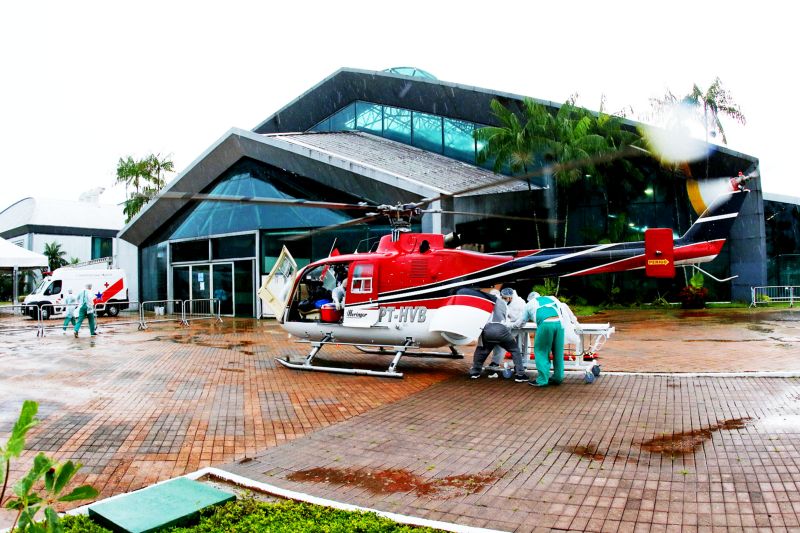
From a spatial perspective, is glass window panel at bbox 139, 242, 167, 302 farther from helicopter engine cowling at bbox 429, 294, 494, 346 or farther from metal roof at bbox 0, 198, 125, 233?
metal roof at bbox 0, 198, 125, 233

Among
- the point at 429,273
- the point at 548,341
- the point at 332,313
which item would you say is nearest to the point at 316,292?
the point at 332,313

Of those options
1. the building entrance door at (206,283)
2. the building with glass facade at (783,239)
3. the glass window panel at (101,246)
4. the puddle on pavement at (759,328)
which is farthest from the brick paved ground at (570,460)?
the glass window panel at (101,246)

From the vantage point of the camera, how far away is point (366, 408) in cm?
770

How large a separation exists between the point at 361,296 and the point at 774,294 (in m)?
22.0

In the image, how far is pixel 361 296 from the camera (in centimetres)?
1058

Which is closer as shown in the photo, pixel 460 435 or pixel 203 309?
pixel 460 435

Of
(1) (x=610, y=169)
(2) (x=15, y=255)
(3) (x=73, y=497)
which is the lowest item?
(3) (x=73, y=497)

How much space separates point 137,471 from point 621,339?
12.3 metres

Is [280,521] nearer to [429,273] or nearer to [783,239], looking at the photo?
[429,273]

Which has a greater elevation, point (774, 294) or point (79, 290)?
point (79, 290)

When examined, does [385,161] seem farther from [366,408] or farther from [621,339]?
[366,408]

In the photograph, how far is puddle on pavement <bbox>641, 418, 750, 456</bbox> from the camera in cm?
557

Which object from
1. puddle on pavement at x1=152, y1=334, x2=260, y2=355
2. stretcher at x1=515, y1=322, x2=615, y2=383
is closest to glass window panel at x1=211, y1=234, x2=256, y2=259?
puddle on pavement at x1=152, y1=334, x2=260, y2=355

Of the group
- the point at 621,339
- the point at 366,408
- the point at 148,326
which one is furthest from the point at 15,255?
the point at 621,339
